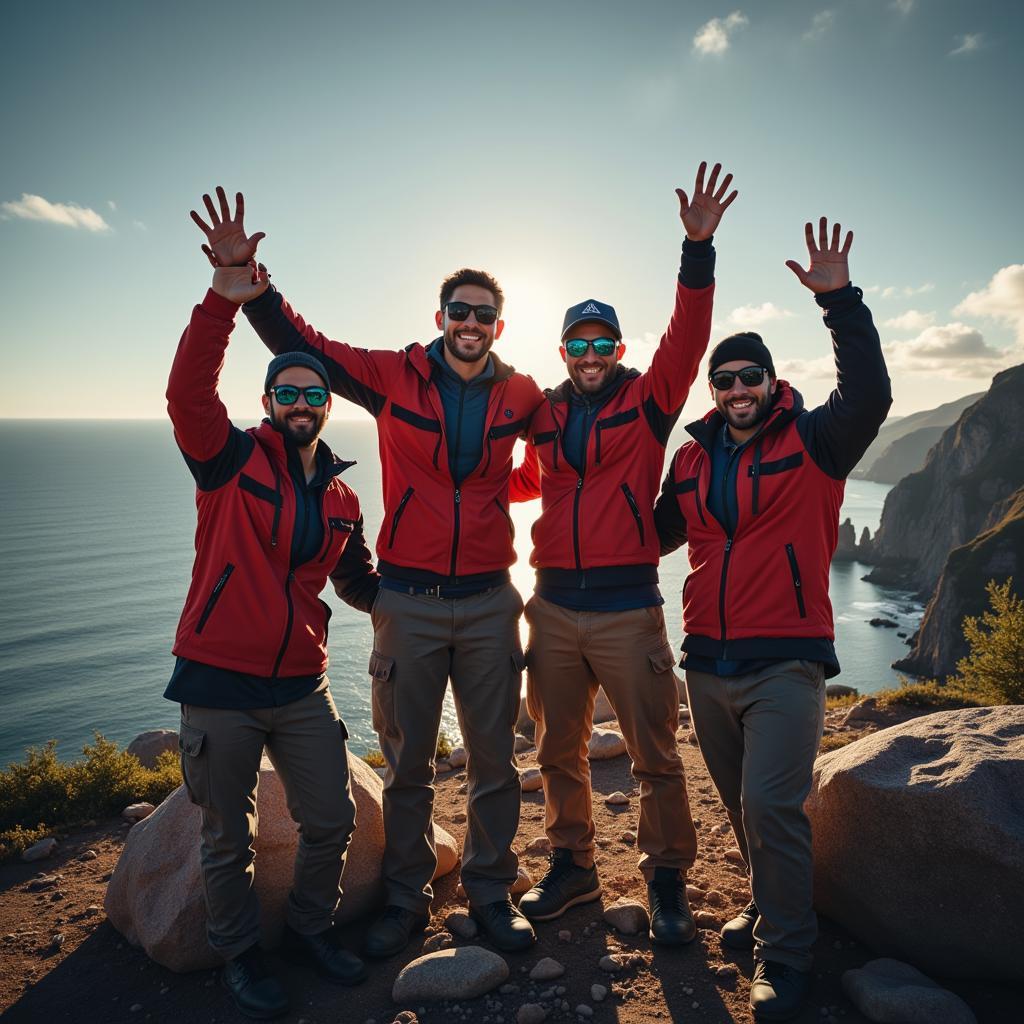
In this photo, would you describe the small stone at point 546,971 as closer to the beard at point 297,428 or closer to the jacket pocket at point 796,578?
the jacket pocket at point 796,578

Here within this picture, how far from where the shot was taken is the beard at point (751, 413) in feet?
15.0

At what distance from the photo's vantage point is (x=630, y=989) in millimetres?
4086

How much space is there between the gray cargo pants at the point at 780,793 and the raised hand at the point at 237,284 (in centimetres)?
391

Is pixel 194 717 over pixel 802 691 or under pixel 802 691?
under

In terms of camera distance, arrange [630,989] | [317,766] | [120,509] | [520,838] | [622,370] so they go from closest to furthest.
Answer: [630,989] < [317,766] < [622,370] < [520,838] < [120,509]

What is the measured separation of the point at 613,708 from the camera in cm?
498

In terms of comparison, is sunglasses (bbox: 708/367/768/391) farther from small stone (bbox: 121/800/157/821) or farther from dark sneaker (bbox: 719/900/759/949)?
small stone (bbox: 121/800/157/821)

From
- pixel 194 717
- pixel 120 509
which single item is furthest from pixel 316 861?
pixel 120 509

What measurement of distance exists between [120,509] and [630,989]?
505ft

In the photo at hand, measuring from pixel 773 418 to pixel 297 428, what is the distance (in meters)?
3.22

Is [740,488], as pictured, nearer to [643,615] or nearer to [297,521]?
[643,615]

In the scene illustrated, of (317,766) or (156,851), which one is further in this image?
(156,851)

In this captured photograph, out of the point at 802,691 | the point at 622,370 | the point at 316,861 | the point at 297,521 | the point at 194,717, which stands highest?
the point at 622,370

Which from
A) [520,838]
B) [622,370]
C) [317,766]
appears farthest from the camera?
[520,838]
